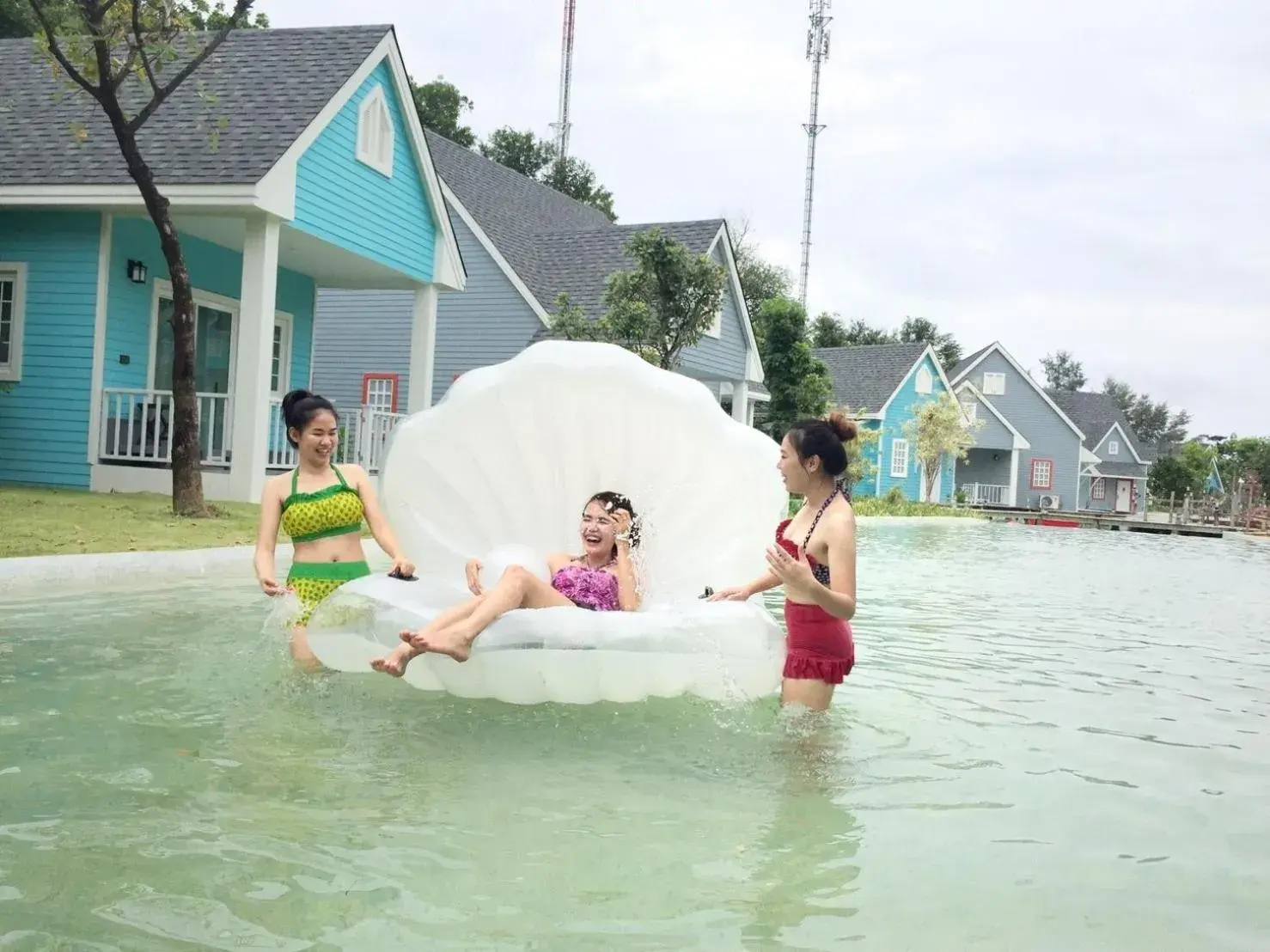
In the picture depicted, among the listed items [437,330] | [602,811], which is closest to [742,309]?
[437,330]

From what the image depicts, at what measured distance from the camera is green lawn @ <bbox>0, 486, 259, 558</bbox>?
29.2 feet

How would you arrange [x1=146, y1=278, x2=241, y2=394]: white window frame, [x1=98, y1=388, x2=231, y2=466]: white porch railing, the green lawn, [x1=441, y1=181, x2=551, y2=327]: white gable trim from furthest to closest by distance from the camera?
[x1=441, y1=181, x2=551, y2=327]: white gable trim → [x1=146, y1=278, x2=241, y2=394]: white window frame → [x1=98, y1=388, x2=231, y2=466]: white porch railing → the green lawn

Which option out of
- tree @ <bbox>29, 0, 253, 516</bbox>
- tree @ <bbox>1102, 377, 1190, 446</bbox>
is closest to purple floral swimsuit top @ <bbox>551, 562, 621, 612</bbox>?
tree @ <bbox>29, 0, 253, 516</bbox>

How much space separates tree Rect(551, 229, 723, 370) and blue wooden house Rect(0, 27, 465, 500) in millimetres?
4130

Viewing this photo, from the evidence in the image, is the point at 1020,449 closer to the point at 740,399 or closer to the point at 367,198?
the point at 740,399

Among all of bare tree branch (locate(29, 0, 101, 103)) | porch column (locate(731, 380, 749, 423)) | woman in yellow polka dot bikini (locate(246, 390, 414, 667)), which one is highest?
bare tree branch (locate(29, 0, 101, 103))

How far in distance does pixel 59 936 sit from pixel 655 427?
445 centimetres

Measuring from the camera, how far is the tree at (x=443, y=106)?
41.0 meters

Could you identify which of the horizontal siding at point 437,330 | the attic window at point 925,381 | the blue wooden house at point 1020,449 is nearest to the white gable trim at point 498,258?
the horizontal siding at point 437,330

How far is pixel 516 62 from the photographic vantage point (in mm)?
45250

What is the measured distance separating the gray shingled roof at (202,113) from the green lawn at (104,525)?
3.57 metres

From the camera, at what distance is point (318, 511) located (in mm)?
5375

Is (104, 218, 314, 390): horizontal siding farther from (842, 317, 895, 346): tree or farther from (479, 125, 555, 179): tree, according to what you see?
(842, 317, 895, 346): tree

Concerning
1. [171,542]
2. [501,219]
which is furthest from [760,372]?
[171,542]
